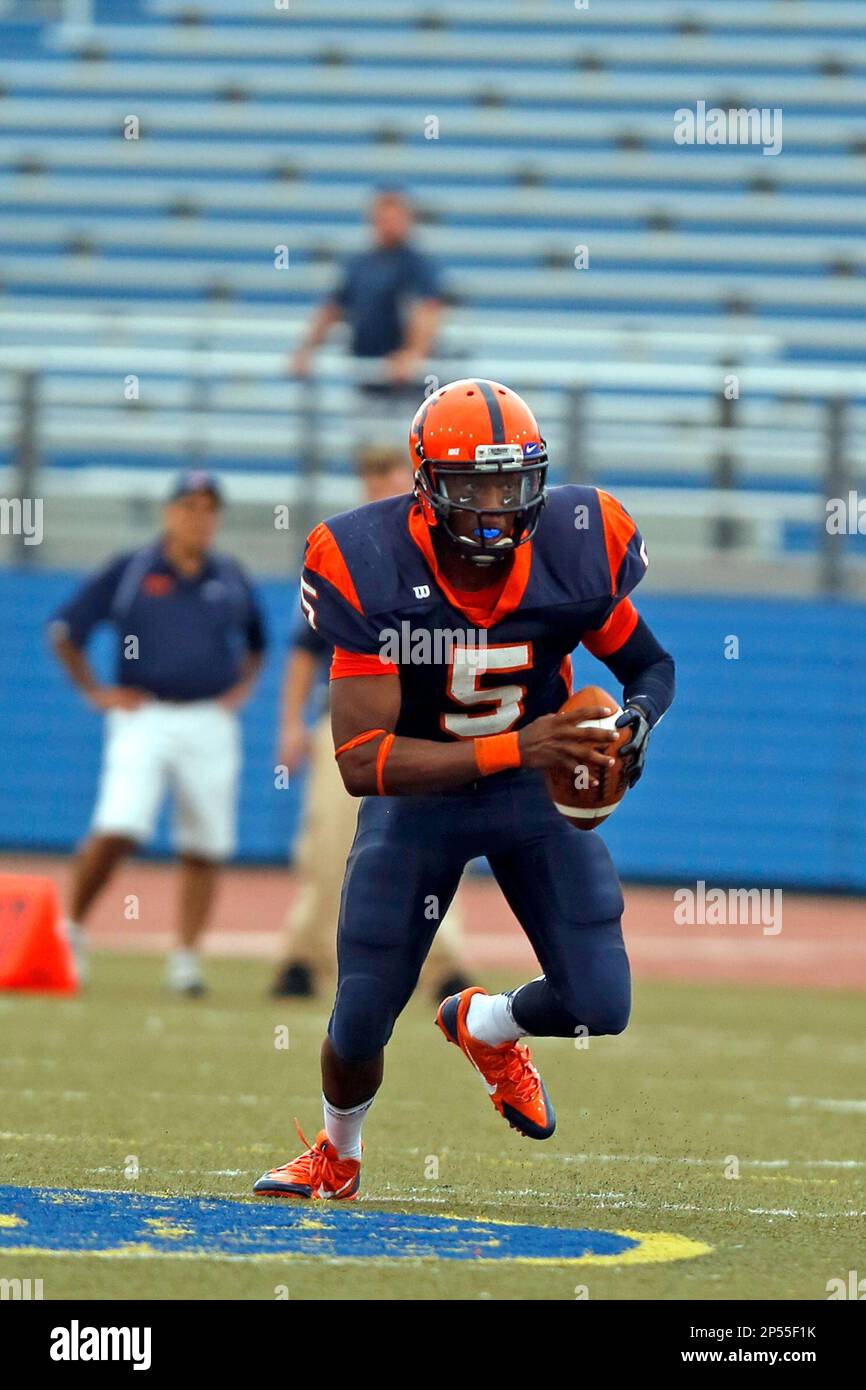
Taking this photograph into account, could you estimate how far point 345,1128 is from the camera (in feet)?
16.2

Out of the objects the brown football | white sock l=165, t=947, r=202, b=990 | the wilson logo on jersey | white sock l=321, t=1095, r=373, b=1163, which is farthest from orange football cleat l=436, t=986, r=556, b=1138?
white sock l=165, t=947, r=202, b=990

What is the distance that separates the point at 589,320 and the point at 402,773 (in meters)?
10.4

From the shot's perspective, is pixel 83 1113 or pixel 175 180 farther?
pixel 175 180

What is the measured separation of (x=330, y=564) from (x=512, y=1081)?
1289 mm

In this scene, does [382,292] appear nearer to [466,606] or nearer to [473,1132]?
[473,1132]

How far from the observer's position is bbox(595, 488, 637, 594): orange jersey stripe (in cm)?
494

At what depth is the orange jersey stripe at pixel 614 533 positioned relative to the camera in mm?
4941

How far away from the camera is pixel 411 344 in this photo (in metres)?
12.4

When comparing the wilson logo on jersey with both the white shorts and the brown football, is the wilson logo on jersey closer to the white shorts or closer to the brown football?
the brown football

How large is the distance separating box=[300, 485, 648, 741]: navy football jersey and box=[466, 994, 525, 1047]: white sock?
2.10 ft

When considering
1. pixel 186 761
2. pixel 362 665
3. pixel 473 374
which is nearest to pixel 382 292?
pixel 473 374

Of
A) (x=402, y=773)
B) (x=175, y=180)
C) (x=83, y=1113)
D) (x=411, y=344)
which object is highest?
(x=175, y=180)

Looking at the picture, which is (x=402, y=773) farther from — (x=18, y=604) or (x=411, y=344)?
(x=18, y=604)

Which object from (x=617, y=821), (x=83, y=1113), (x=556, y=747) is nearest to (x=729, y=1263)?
(x=556, y=747)
